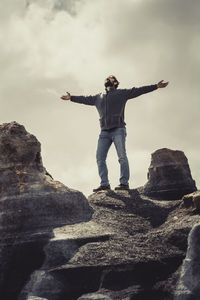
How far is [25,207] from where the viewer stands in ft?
24.6

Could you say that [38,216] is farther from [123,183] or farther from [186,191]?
[186,191]

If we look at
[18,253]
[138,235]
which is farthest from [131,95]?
[18,253]

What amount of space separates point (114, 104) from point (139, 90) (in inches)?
26.2

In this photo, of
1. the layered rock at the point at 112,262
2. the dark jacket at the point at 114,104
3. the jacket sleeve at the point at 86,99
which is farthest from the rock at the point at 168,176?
the layered rock at the point at 112,262

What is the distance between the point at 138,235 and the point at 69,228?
1.18 metres

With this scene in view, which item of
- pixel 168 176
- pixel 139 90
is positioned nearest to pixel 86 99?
pixel 139 90

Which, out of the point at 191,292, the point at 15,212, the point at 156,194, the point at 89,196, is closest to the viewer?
the point at 191,292

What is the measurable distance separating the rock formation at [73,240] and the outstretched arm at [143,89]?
2.79m

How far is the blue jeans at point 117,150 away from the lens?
1000cm

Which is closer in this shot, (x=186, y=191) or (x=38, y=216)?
(x=38, y=216)

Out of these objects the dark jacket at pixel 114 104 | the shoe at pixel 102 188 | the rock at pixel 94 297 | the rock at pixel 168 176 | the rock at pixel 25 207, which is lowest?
the rock at pixel 94 297

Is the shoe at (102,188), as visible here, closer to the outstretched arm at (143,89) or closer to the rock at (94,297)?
the outstretched arm at (143,89)

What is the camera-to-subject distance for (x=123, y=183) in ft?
33.3

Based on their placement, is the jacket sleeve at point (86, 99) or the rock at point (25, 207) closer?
the rock at point (25, 207)
